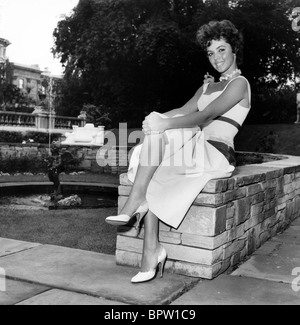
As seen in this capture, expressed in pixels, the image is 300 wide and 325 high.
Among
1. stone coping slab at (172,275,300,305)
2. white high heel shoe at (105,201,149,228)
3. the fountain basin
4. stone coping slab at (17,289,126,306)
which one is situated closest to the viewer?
stone coping slab at (17,289,126,306)

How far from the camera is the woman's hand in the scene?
274 centimetres

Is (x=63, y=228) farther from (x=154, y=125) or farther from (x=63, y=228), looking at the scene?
(x=154, y=125)

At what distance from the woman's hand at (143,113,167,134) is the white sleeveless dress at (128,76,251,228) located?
0.12 m

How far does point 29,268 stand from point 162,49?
57.4ft

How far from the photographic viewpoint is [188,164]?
3014 mm

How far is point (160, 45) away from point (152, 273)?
17802 mm

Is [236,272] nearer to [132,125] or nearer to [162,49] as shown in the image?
[162,49]

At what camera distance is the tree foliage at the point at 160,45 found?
1967cm

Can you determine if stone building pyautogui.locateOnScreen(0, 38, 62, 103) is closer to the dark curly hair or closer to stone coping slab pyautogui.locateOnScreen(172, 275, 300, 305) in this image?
the dark curly hair

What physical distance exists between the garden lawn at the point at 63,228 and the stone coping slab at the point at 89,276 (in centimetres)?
66

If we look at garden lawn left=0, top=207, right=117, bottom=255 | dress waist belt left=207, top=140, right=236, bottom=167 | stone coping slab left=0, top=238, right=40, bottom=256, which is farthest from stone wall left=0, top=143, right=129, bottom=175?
dress waist belt left=207, top=140, right=236, bottom=167

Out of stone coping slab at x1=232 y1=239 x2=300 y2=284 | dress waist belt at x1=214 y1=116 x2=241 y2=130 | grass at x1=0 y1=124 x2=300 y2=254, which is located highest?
dress waist belt at x1=214 y1=116 x2=241 y2=130

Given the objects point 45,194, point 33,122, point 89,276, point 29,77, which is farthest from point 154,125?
Answer: point 29,77

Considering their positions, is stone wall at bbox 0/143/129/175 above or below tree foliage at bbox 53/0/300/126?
below
